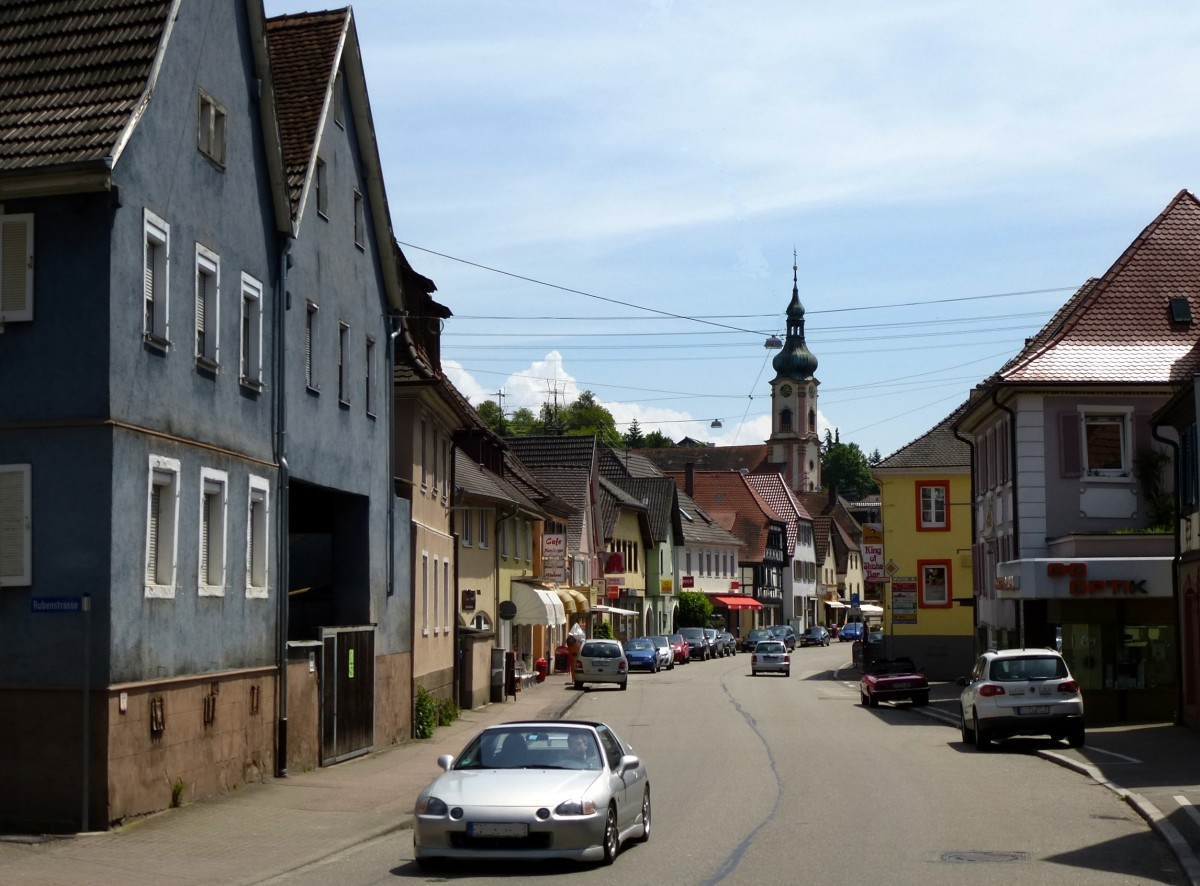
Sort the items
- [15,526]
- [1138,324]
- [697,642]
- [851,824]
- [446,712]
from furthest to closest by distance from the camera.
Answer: [697,642] → [1138,324] → [446,712] → [15,526] → [851,824]

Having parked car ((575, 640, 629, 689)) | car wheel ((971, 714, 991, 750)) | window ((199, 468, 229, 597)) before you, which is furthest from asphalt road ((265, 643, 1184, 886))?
parked car ((575, 640, 629, 689))

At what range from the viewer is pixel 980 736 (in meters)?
28.5

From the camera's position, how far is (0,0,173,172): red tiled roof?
17.7 meters

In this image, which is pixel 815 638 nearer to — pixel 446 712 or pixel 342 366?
pixel 446 712

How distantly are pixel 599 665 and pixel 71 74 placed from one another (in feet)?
121

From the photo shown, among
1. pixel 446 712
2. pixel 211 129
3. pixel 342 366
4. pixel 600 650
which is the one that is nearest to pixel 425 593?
pixel 446 712

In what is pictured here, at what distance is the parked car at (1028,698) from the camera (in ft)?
90.4

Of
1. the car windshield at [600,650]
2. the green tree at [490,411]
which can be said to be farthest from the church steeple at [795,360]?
the car windshield at [600,650]

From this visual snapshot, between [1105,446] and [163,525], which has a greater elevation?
[1105,446]

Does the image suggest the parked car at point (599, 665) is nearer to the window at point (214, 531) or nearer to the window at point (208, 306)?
the window at point (214, 531)

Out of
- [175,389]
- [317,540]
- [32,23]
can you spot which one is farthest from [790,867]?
[317,540]

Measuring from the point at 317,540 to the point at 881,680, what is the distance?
19139 millimetres

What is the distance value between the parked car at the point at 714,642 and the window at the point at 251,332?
66027 millimetres

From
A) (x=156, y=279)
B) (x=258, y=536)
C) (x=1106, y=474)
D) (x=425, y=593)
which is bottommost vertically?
(x=425, y=593)
